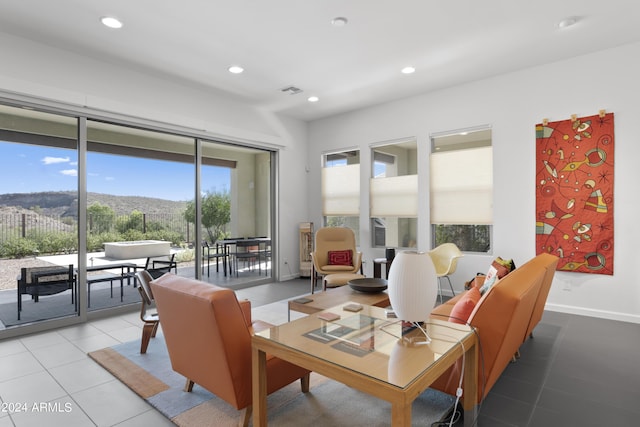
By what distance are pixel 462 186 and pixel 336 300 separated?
2.84 metres

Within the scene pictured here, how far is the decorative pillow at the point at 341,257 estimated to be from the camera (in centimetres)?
527

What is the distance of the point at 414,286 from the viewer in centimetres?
197

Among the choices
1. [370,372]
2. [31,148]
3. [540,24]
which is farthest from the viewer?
[31,148]

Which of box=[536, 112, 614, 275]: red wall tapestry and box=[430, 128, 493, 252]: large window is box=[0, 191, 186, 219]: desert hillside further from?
box=[536, 112, 614, 275]: red wall tapestry

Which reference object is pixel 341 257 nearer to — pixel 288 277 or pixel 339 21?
pixel 288 277

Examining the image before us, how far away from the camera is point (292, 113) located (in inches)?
254

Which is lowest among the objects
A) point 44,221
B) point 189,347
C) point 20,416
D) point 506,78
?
point 20,416

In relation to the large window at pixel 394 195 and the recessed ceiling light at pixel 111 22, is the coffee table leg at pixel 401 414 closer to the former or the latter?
the recessed ceiling light at pixel 111 22

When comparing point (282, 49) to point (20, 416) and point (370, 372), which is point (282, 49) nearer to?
point (370, 372)

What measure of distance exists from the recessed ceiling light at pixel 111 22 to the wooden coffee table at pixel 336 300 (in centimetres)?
309

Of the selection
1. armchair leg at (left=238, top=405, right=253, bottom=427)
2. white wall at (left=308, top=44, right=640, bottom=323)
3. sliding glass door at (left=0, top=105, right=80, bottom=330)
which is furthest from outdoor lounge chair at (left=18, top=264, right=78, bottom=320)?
white wall at (left=308, top=44, right=640, bottom=323)

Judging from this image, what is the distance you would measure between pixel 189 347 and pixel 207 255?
11.4 feet

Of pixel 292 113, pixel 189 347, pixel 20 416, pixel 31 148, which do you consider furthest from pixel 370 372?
pixel 292 113

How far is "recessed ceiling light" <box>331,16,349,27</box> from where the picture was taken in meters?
3.31
